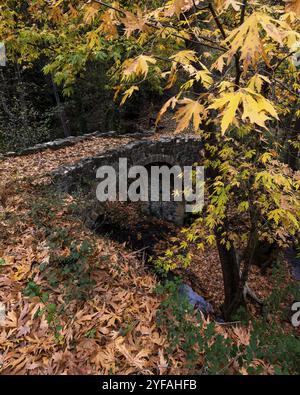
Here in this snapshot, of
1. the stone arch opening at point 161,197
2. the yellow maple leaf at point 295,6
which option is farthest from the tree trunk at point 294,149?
the yellow maple leaf at point 295,6

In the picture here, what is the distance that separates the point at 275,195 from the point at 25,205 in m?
4.04

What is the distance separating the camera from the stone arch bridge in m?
8.27

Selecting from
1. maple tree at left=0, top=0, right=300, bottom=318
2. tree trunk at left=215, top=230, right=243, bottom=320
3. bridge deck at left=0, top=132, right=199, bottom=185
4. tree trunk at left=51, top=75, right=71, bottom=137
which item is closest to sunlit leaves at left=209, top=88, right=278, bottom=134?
maple tree at left=0, top=0, right=300, bottom=318

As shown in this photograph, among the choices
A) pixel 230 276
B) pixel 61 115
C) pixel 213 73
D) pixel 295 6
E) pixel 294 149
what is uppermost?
pixel 61 115

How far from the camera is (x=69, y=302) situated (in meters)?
3.36

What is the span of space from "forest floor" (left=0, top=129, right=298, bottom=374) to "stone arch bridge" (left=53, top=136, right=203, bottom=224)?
2.58 meters

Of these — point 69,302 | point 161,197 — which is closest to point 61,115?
point 161,197

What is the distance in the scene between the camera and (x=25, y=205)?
5.48m

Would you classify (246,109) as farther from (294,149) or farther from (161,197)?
(161,197)

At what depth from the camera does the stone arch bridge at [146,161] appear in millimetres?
8273

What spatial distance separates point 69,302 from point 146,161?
9.09 m

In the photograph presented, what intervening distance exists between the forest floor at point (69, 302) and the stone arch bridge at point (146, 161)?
258 centimetres

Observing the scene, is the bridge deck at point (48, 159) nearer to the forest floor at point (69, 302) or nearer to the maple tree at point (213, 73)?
the forest floor at point (69, 302)
